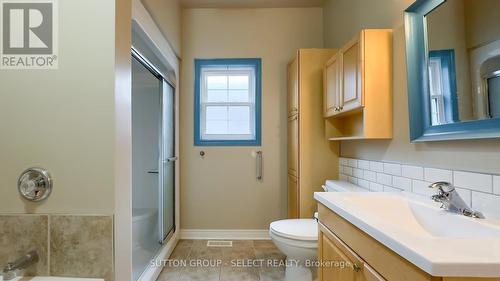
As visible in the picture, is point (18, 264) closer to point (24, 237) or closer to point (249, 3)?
point (24, 237)

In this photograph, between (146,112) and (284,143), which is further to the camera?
(284,143)

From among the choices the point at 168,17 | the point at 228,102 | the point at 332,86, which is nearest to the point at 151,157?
the point at 228,102

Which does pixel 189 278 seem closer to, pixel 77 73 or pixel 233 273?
pixel 233 273

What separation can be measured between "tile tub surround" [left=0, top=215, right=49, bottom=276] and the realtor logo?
0.61m

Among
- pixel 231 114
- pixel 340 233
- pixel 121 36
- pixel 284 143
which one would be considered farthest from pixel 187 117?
pixel 340 233

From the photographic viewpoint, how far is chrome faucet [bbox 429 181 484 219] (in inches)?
38.8

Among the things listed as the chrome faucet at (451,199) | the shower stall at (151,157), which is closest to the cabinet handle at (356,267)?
the chrome faucet at (451,199)

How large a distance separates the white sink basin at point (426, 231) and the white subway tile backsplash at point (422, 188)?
59 millimetres

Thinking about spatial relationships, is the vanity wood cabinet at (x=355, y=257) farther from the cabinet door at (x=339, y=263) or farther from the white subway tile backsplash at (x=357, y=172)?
the white subway tile backsplash at (x=357, y=172)

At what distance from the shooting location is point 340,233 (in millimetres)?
1105

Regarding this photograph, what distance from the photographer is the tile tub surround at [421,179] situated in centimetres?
98

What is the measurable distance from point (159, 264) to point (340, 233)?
165 cm

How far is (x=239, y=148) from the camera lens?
2.92 m

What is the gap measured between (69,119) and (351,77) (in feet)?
5.38
